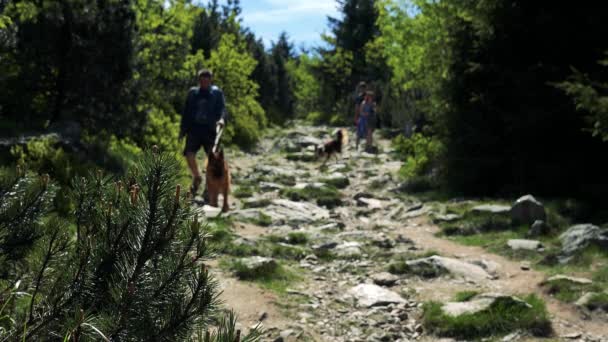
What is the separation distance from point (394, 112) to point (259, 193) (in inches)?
794

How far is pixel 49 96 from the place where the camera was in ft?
38.2

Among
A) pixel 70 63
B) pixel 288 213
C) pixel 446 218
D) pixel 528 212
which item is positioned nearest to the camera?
pixel 528 212

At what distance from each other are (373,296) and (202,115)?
531cm

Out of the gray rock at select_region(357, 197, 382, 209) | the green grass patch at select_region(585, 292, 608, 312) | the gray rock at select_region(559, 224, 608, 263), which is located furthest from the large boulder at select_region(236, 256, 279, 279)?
the gray rock at select_region(357, 197, 382, 209)

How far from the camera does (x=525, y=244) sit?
7.95 meters

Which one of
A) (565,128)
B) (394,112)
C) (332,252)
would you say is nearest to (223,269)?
(332,252)

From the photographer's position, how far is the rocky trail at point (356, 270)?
5.40 meters

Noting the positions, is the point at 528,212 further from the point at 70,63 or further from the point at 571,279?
the point at 70,63

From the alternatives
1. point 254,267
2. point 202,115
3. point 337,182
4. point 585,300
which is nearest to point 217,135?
point 202,115

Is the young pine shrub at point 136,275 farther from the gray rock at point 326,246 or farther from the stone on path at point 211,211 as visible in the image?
the stone on path at point 211,211

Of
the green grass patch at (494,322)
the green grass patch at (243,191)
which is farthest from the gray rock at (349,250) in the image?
the green grass patch at (243,191)

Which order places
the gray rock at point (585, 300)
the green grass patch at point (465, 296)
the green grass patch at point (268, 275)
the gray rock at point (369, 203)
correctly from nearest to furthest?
1. the gray rock at point (585, 300)
2. the green grass patch at point (465, 296)
3. the green grass patch at point (268, 275)
4. the gray rock at point (369, 203)

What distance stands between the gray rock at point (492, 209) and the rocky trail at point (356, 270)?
2.41 ft

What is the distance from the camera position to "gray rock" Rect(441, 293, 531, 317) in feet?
17.9
